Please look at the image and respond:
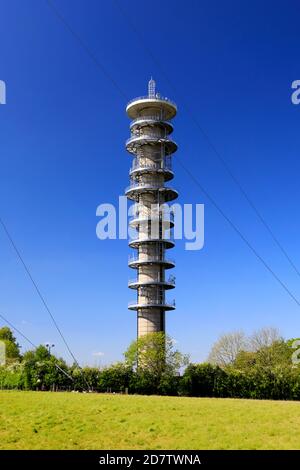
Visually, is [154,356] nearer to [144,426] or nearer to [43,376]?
[43,376]

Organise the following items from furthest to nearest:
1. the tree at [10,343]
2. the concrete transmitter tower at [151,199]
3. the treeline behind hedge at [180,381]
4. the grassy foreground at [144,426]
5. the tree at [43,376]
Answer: the tree at [10,343] → the concrete transmitter tower at [151,199] → the tree at [43,376] → the treeline behind hedge at [180,381] → the grassy foreground at [144,426]

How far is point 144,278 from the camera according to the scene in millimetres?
54000

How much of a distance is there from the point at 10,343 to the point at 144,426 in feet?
206

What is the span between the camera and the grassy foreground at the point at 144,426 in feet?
58.2

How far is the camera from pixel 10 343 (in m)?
78.8

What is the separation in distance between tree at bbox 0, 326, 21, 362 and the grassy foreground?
5203cm

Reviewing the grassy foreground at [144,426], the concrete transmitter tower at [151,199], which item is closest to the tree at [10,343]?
the concrete transmitter tower at [151,199]

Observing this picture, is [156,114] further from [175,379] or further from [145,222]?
[175,379]

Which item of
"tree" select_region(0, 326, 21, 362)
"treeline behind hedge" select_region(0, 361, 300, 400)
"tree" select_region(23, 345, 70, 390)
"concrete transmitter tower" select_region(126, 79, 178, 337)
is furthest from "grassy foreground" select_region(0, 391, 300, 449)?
"tree" select_region(0, 326, 21, 362)

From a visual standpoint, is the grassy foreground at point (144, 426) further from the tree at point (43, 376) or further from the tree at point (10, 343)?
the tree at point (10, 343)

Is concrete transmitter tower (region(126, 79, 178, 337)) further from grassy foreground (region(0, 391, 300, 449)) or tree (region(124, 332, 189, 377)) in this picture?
grassy foreground (region(0, 391, 300, 449))

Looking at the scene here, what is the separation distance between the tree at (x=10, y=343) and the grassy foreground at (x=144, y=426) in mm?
52029

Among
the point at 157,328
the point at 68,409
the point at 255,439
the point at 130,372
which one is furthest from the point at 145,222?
the point at 255,439

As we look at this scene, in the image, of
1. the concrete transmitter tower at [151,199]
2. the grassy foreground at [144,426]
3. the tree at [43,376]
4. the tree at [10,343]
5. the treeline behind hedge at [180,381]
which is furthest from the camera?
the tree at [10,343]
